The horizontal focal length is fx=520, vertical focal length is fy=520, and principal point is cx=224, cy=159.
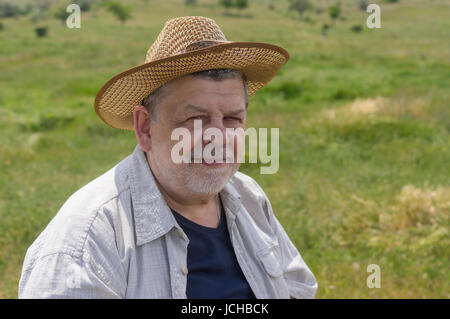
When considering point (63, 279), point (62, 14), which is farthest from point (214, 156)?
point (62, 14)

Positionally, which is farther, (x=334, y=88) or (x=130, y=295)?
(x=334, y=88)

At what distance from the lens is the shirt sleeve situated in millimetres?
1761

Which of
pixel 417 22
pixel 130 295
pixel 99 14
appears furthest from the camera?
pixel 99 14

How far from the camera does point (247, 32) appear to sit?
33.9 m

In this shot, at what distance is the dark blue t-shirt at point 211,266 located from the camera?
214 centimetres

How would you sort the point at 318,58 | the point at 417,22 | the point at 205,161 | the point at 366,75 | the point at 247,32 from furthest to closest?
the point at 417,22
the point at 247,32
the point at 318,58
the point at 366,75
the point at 205,161

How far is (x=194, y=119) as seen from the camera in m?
2.18

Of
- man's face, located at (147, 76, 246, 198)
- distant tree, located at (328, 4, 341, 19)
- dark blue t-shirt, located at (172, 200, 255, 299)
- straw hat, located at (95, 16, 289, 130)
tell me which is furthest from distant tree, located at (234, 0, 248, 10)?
dark blue t-shirt, located at (172, 200, 255, 299)

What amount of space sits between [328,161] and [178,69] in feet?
20.1

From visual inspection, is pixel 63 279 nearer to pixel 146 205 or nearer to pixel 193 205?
pixel 146 205

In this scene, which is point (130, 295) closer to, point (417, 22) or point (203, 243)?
point (203, 243)

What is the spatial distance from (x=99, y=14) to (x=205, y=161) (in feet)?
180

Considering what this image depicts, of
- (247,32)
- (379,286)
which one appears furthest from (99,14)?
(379,286)

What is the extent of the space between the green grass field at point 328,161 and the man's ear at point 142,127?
8.13 feet
